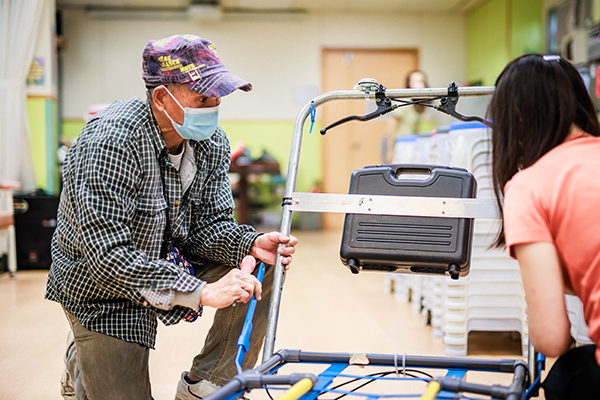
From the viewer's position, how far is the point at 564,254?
84cm

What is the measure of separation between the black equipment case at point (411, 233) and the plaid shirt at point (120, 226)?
11.9 inches

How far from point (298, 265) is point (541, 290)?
3.37 m

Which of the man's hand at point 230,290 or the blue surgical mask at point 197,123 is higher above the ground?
the blue surgical mask at point 197,123

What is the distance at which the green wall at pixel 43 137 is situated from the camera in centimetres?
484

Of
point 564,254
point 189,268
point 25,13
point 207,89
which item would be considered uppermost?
point 25,13

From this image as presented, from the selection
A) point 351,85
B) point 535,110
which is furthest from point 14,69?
point 535,110

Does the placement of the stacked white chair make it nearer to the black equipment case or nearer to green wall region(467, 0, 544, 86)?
the black equipment case

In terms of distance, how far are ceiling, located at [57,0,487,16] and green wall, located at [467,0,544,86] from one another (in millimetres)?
322


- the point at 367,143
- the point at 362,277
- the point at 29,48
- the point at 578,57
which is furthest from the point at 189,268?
the point at 367,143

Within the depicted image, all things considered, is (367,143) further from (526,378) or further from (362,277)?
(526,378)

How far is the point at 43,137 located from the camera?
4.90 m

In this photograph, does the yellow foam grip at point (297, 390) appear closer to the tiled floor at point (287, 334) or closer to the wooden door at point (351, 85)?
the tiled floor at point (287, 334)

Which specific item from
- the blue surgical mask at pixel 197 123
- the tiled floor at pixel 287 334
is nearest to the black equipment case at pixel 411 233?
the blue surgical mask at pixel 197 123

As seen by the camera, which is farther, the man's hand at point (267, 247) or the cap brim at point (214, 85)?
the man's hand at point (267, 247)
